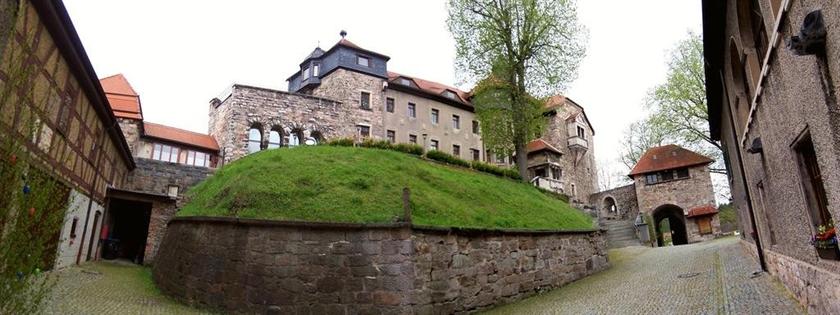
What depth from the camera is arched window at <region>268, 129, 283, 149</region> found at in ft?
92.3

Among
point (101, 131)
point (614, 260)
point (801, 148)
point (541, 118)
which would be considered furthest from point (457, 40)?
point (801, 148)

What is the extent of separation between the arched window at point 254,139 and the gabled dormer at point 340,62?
22.8 feet

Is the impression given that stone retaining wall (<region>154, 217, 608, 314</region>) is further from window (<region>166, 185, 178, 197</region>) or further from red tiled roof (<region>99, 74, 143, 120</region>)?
red tiled roof (<region>99, 74, 143, 120</region>)

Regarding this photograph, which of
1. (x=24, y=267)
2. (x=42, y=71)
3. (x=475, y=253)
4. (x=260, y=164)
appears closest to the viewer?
(x=24, y=267)

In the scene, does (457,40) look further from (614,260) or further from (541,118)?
(614,260)

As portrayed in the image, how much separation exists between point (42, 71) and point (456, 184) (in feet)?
36.3

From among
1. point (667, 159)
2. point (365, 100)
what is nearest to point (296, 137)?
point (365, 100)

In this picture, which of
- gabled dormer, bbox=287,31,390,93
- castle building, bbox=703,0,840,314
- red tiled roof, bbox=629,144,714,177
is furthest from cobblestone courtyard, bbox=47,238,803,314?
gabled dormer, bbox=287,31,390,93

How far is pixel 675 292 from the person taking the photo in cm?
934

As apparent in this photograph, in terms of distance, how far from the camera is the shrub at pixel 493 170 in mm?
22200

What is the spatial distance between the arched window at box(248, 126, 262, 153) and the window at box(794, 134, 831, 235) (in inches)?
1050

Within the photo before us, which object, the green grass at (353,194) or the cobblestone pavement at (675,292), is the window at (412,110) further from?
the cobblestone pavement at (675,292)

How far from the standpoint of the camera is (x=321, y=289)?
845 centimetres

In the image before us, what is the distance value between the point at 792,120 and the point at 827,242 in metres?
1.40
